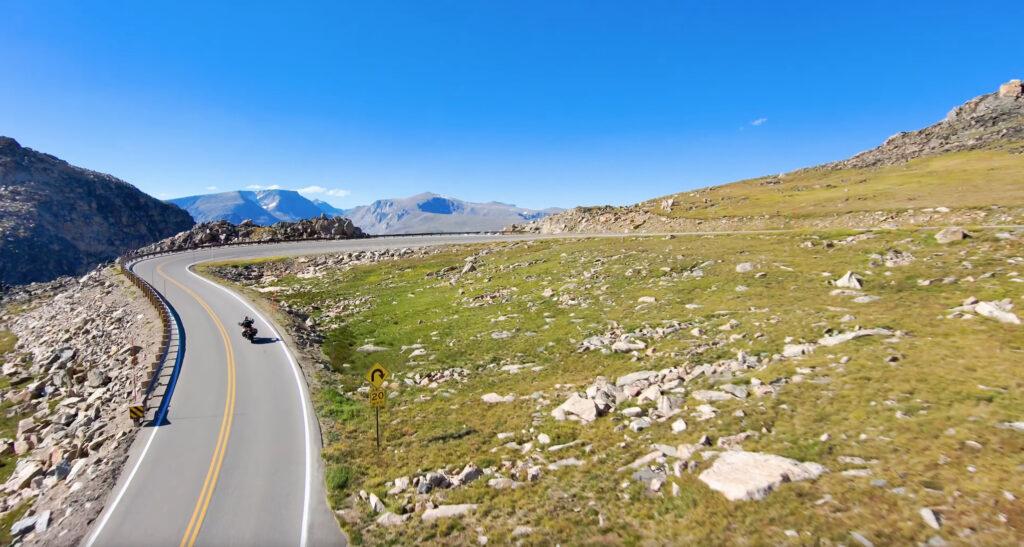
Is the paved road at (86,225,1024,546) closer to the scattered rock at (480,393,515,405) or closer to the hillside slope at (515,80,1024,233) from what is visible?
the scattered rock at (480,393,515,405)

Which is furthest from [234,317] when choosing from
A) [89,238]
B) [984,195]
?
[89,238]

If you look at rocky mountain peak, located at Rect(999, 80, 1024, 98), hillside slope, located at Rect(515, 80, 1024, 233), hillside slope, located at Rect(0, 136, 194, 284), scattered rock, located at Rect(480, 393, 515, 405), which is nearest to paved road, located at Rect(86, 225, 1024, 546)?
scattered rock, located at Rect(480, 393, 515, 405)

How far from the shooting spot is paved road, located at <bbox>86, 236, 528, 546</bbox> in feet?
45.2

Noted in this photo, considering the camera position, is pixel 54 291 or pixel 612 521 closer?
pixel 612 521

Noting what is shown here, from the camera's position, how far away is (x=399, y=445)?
60.6ft

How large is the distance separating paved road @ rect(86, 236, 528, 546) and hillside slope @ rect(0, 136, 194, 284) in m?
179

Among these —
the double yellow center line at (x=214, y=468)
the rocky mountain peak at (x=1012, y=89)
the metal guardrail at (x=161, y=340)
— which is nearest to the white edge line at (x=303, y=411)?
the double yellow center line at (x=214, y=468)

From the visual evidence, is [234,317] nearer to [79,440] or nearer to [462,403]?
[79,440]

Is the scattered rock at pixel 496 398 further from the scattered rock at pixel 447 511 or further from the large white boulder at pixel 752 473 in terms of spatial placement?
the large white boulder at pixel 752 473

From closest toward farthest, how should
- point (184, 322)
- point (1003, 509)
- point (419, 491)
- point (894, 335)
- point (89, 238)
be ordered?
point (1003, 509), point (419, 491), point (894, 335), point (184, 322), point (89, 238)

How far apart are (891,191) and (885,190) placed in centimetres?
162

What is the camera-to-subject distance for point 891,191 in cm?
6625

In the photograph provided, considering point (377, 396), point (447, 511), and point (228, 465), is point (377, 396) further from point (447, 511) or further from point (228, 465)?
point (228, 465)

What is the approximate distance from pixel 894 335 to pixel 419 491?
21259 mm
